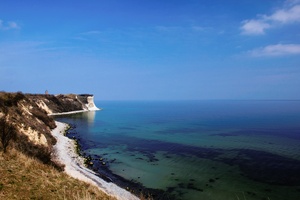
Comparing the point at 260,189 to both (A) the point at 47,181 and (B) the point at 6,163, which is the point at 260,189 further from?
(B) the point at 6,163

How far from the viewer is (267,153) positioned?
42.9 m

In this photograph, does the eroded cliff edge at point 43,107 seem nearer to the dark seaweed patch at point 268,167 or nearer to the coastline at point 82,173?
the coastline at point 82,173

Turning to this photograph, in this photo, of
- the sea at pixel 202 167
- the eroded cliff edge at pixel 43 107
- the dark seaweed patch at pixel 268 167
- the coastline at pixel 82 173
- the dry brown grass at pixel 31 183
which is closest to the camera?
the dry brown grass at pixel 31 183

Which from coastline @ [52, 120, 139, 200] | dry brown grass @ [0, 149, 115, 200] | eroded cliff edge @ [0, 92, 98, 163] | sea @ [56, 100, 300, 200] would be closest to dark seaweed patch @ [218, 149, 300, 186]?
sea @ [56, 100, 300, 200]

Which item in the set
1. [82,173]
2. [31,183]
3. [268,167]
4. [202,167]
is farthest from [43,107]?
[31,183]

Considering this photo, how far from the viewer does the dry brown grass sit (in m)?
10.8

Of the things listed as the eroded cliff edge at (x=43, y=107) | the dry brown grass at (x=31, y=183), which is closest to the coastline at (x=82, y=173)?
the eroded cliff edge at (x=43, y=107)

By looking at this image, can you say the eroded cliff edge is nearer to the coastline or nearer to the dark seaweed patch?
the coastline

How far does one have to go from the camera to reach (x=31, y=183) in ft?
40.1

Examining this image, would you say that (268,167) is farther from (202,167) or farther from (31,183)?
(31,183)

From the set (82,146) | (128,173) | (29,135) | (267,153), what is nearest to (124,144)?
(82,146)

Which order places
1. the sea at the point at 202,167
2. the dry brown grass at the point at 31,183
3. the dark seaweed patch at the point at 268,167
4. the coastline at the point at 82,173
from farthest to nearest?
the dark seaweed patch at the point at 268,167 < the sea at the point at 202,167 < the coastline at the point at 82,173 < the dry brown grass at the point at 31,183

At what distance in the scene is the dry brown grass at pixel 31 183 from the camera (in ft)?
35.5

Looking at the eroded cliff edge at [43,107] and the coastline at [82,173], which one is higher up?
the eroded cliff edge at [43,107]
